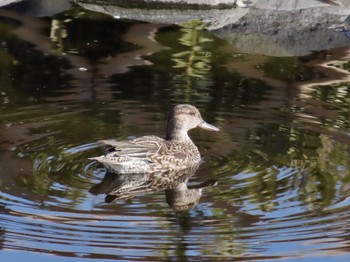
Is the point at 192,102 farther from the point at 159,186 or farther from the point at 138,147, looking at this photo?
the point at 159,186

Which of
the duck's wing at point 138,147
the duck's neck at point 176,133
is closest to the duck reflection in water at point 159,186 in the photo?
the duck's wing at point 138,147

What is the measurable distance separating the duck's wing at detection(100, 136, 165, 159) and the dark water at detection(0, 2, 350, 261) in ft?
0.84

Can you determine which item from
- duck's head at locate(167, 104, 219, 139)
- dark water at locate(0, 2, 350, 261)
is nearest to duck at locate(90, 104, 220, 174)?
duck's head at locate(167, 104, 219, 139)

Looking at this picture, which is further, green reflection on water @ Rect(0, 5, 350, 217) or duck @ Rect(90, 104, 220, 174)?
Answer: duck @ Rect(90, 104, 220, 174)

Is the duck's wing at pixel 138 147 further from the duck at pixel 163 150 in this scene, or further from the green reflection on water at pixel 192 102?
the green reflection on water at pixel 192 102

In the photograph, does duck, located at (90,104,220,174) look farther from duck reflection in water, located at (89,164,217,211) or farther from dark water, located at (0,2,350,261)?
dark water, located at (0,2,350,261)

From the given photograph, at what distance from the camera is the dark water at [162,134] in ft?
24.9

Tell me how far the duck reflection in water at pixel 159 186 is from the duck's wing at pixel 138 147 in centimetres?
17

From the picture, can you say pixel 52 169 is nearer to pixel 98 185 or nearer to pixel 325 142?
pixel 98 185

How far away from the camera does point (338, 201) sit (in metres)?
8.35

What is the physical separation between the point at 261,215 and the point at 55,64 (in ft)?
15.5

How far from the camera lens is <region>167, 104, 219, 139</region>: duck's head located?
980cm

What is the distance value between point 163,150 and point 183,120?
0.41 metres

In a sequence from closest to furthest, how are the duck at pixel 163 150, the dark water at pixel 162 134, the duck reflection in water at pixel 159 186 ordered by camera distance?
1. the dark water at pixel 162 134
2. the duck reflection in water at pixel 159 186
3. the duck at pixel 163 150
